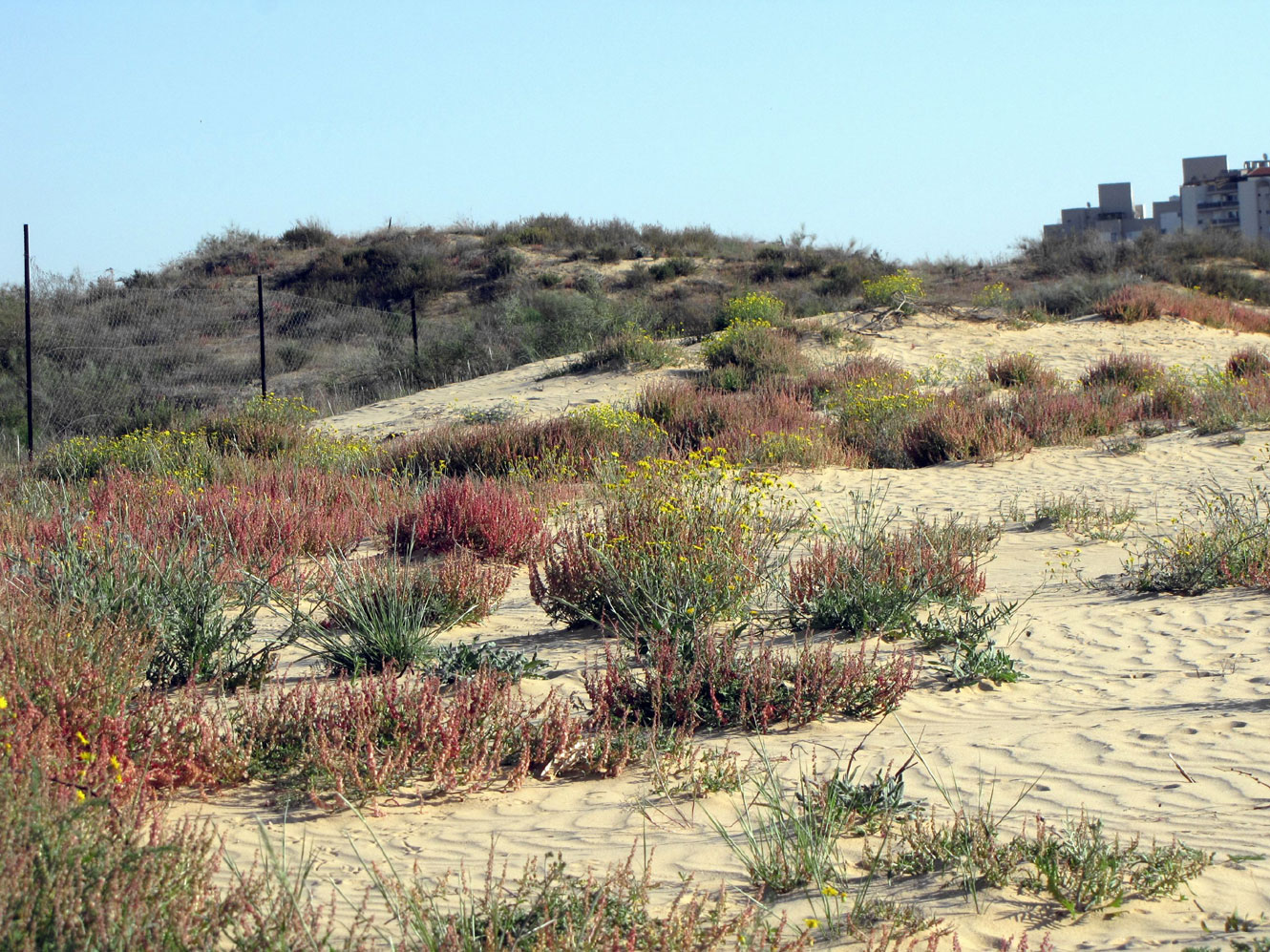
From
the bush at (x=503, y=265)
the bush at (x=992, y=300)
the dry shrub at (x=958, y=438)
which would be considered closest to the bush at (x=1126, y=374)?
the dry shrub at (x=958, y=438)

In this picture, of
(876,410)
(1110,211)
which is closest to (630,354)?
(876,410)

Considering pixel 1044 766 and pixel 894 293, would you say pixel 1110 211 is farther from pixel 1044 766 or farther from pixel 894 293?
pixel 1044 766

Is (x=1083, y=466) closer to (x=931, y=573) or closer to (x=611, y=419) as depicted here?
(x=611, y=419)

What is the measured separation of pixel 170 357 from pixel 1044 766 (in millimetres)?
21449

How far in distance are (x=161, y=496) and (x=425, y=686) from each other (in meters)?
5.06

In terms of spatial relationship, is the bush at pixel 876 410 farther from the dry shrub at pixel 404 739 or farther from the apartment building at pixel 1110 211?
the apartment building at pixel 1110 211

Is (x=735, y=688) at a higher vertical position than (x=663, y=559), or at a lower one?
lower

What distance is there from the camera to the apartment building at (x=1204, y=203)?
5731 cm

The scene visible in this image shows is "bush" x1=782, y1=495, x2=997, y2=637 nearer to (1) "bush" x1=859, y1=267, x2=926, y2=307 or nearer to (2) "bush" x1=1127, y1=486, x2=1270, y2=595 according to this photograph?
(2) "bush" x1=1127, y1=486, x2=1270, y2=595

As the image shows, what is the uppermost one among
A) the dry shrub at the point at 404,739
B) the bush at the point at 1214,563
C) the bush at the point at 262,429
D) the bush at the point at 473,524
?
the bush at the point at 262,429

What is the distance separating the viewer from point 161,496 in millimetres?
7914

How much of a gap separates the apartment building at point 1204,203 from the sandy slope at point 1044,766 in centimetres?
5568

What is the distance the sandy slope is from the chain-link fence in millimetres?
13090

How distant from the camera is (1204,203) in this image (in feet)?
213
